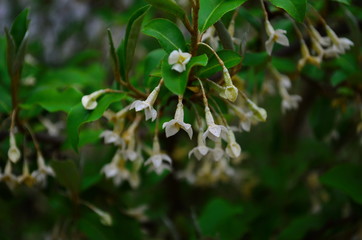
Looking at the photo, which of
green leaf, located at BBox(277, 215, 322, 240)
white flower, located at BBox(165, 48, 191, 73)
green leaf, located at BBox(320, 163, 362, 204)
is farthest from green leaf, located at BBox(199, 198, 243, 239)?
white flower, located at BBox(165, 48, 191, 73)

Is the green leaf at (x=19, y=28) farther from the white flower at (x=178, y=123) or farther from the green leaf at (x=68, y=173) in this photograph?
the white flower at (x=178, y=123)

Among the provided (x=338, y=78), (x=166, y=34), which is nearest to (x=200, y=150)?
(x=166, y=34)

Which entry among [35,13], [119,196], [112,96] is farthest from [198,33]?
[35,13]

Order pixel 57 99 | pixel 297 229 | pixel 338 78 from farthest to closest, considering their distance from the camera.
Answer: pixel 297 229
pixel 338 78
pixel 57 99

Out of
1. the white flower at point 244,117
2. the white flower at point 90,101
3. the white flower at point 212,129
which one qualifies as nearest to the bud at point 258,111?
the white flower at point 244,117

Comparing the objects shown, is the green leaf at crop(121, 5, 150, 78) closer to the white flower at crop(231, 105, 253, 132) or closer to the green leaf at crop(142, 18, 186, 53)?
the green leaf at crop(142, 18, 186, 53)

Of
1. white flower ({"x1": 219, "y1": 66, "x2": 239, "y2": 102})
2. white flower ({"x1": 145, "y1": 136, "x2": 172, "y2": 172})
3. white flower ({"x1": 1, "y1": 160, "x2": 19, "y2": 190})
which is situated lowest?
white flower ({"x1": 1, "y1": 160, "x2": 19, "y2": 190})

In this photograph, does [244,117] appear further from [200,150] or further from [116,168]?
[116,168]
